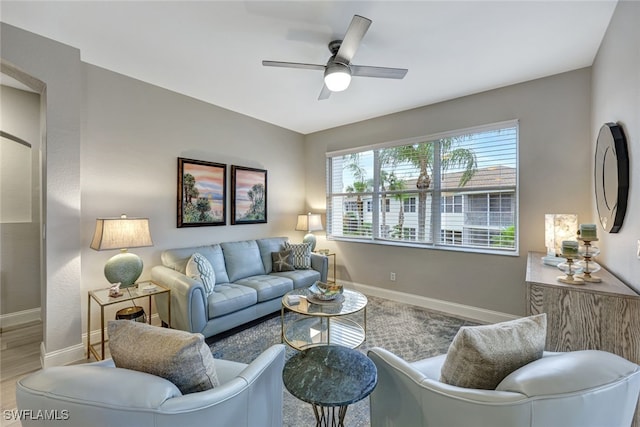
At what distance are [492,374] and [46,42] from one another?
3.75 metres

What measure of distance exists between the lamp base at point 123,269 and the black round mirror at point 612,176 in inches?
150

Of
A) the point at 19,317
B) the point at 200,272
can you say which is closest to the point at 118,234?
the point at 200,272

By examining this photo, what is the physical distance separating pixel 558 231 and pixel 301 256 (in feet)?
9.46

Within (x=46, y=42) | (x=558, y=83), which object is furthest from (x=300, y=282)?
(x=558, y=83)

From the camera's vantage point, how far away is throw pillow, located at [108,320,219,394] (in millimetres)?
971

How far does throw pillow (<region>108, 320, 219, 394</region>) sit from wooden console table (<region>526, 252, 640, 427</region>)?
202 cm

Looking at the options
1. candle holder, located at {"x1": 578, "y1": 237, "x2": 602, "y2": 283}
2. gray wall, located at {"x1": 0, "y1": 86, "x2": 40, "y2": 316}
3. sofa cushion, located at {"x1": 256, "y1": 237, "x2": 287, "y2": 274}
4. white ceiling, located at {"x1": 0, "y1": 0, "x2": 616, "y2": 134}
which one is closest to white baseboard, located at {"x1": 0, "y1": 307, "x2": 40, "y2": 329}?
gray wall, located at {"x1": 0, "y1": 86, "x2": 40, "y2": 316}

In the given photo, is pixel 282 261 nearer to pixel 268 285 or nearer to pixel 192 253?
pixel 268 285

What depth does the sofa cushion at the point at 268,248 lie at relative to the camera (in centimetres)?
371

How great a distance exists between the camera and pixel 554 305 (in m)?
1.70

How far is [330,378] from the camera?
3.89ft

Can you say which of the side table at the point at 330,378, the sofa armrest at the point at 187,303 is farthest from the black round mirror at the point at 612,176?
the sofa armrest at the point at 187,303

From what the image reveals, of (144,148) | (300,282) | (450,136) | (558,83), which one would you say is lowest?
(300,282)

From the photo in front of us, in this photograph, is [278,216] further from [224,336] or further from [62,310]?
[62,310]
